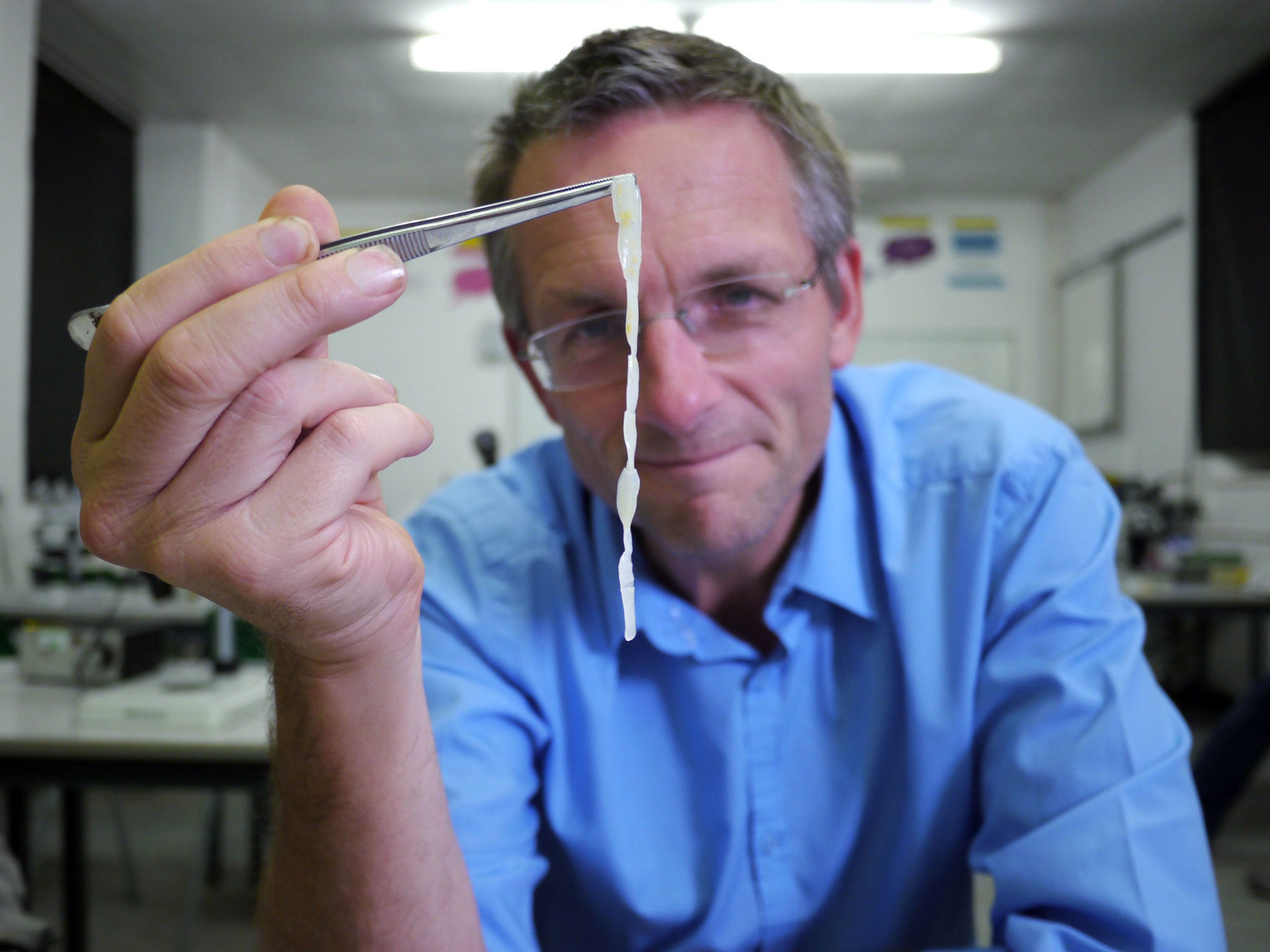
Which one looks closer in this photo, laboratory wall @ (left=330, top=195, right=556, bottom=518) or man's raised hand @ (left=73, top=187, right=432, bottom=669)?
man's raised hand @ (left=73, top=187, right=432, bottom=669)

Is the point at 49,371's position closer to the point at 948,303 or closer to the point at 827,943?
the point at 827,943

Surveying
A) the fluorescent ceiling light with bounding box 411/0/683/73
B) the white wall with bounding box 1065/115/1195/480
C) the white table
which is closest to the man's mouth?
the white table

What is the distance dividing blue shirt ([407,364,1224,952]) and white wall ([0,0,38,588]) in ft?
11.0

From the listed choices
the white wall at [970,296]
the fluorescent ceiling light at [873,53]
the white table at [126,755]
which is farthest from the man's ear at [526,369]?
the white wall at [970,296]

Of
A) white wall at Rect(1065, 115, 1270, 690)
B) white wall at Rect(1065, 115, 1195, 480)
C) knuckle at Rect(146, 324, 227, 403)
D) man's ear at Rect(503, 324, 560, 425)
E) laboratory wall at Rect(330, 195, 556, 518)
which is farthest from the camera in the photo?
laboratory wall at Rect(330, 195, 556, 518)

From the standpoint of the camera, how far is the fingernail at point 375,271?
55 cm

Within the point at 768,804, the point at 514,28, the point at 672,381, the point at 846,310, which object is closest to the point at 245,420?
the point at 672,381

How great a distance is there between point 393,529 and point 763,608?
2.06 feet

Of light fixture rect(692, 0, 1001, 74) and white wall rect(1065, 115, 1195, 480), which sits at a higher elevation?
light fixture rect(692, 0, 1001, 74)

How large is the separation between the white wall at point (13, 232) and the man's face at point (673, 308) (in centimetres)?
338

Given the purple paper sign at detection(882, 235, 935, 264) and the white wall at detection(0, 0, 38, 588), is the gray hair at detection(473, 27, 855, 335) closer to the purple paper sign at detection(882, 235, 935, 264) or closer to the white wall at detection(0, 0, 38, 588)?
the white wall at detection(0, 0, 38, 588)

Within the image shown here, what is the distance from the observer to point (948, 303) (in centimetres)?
652

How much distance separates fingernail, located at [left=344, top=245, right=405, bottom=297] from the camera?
1.82 feet

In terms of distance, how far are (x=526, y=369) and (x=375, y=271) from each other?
661 millimetres
